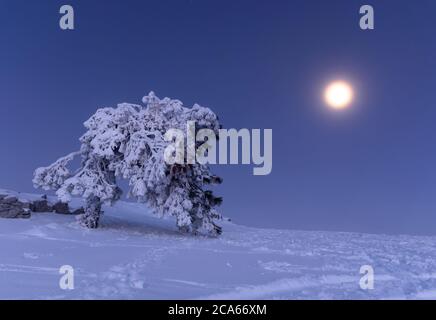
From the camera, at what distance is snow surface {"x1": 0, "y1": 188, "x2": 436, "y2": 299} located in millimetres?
6344

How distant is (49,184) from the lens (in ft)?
49.6

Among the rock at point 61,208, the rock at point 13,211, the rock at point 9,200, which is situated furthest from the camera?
the rock at point 61,208

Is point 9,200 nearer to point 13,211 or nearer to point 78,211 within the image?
point 13,211

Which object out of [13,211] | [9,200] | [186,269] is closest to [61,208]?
[9,200]

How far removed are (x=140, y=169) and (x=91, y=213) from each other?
97.8 inches

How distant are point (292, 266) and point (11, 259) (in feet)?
19.5

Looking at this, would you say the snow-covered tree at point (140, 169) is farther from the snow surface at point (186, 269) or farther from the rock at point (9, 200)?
the snow surface at point (186, 269)

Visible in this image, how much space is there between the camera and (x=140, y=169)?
14.8m

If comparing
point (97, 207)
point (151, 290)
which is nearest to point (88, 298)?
point (151, 290)

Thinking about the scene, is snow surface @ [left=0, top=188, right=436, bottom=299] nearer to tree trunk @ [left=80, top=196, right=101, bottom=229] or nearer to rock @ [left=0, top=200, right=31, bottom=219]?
rock @ [left=0, top=200, right=31, bottom=219]

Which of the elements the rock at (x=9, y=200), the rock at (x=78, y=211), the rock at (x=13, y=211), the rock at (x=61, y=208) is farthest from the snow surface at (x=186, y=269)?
the rock at (x=78, y=211)

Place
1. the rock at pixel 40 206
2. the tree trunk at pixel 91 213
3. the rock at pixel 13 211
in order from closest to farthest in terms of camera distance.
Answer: the rock at pixel 13 211, the tree trunk at pixel 91 213, the rock at pixel 40 206

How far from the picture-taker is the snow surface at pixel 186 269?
6.34 m

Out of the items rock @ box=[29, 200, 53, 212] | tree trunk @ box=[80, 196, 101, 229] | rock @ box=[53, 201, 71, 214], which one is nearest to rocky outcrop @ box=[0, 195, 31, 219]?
rock @ box=[29, 200, 53, 212]
